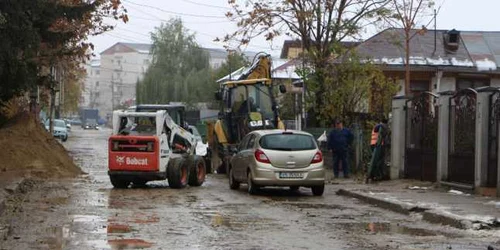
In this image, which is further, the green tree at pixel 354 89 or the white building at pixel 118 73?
the white building at pixel 118 73

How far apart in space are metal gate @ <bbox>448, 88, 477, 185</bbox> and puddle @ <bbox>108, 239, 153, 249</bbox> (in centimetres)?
978

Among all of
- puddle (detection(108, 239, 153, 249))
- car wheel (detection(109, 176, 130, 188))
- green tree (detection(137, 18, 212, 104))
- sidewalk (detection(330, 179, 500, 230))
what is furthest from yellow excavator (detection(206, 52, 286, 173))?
green tree (detection(137, 18, 212, 104))

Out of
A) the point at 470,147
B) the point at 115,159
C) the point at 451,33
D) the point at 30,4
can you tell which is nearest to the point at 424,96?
the point at 470,147

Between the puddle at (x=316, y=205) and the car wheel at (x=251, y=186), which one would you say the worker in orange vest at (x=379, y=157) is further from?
the puddle at (x=316, y=205)

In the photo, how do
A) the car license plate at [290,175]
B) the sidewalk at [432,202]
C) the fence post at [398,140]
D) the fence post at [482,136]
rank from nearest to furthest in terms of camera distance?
the sidewalk at [432,202] < the fence post at [482,136] < the car license plate at [290,175] < the fence post at [398,140]

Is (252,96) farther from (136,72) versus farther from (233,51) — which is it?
(136,72)

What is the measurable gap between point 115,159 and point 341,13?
1390 cm

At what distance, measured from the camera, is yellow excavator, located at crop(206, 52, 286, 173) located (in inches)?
1054

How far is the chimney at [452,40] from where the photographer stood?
41700 mm

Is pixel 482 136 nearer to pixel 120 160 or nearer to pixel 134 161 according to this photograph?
pixel 134 161

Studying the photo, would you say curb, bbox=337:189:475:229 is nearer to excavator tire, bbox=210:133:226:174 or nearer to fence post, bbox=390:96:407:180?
fence post, bbox=390:96:407:180

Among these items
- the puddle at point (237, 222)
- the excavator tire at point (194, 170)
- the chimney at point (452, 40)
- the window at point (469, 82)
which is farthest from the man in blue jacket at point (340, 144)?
the chimney at point (452, 40)

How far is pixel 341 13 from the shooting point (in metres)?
32.6

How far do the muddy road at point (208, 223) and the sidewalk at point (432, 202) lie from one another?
12.3 inches
